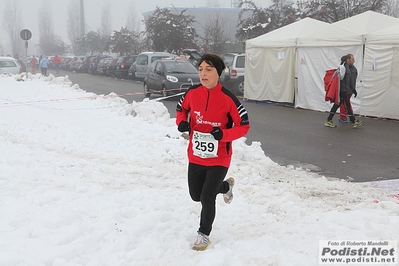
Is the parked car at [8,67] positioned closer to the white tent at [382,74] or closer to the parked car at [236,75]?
the parked car at [236,75]

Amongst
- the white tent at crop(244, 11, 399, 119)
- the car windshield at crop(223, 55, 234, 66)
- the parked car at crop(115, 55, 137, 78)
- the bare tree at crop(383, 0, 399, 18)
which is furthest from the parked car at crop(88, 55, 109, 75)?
the white tent at crop(244, 11, 399, 119)

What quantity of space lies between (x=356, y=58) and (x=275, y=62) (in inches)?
140

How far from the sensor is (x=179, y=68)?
749 inches

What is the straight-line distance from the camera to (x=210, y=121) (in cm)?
414

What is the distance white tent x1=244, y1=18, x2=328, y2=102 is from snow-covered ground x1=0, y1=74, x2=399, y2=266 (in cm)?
835

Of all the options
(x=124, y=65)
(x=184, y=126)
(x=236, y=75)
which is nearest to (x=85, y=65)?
(x=124, y=65)

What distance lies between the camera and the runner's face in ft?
13.5

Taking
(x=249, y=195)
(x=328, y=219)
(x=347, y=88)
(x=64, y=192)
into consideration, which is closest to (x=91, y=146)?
(x=64, y=192)

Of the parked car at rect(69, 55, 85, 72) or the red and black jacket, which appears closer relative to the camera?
the red and black jacket

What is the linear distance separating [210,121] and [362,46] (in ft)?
34.8

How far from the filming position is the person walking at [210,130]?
4.09 m

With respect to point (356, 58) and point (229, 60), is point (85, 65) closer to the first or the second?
point (229, 60)

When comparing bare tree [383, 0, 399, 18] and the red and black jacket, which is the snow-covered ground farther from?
bare tree [383, 0, 399, 18]

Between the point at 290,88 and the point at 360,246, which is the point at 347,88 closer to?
A: the point at 290,88
